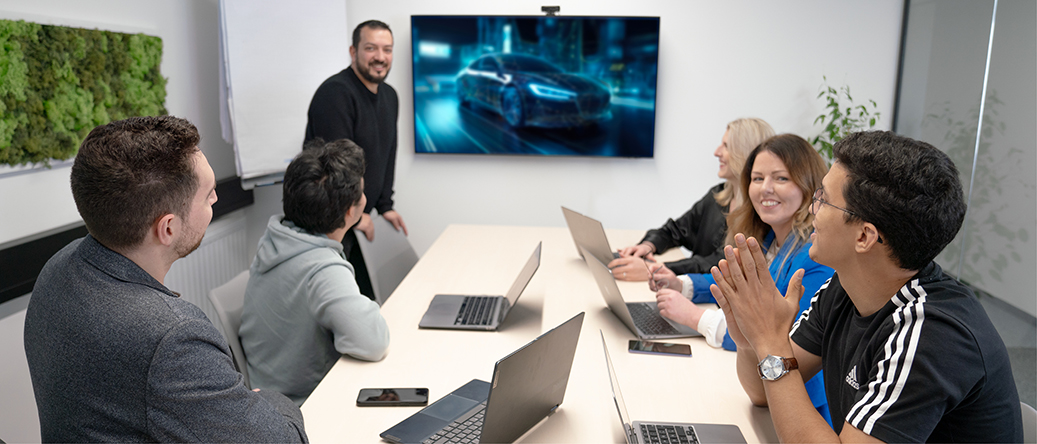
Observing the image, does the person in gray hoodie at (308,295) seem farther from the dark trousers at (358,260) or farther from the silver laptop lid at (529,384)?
the dark trousers at (358,260)

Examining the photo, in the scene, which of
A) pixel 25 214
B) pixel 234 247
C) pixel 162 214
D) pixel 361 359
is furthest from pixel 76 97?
pixel 162 214

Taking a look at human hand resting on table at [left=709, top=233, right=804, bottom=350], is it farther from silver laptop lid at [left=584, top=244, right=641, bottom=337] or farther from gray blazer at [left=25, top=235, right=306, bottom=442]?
gray blazer at [left=25, top=235, right=306, bottom=442]

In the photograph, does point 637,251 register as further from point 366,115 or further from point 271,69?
point 271,69

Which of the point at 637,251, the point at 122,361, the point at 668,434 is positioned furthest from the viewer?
the point at 637,251

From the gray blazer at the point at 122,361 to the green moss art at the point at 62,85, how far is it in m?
1.63

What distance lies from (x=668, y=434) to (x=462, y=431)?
42 cm

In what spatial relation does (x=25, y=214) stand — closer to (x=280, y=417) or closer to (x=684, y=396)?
(x=280, y=417)

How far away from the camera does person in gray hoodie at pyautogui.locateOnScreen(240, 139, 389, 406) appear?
A: 1.65m

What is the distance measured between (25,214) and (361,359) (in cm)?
157

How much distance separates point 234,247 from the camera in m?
3.81

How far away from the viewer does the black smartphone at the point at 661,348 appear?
5.62 feet

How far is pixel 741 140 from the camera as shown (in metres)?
2.62

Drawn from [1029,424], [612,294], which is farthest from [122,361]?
[1029,424]

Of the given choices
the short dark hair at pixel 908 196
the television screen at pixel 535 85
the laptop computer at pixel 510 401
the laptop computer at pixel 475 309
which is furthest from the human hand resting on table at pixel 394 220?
the short dark hair at pixel 908 196
